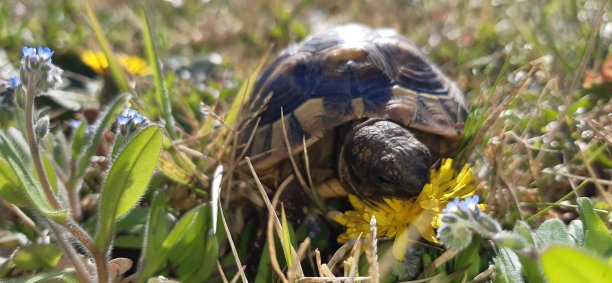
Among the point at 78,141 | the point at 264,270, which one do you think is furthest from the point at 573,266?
the point at 78,141

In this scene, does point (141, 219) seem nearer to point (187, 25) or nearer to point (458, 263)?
point (458, 263)

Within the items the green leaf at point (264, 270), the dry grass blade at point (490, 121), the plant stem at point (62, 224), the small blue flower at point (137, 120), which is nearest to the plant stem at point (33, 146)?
the plant stem at point (62, 224)

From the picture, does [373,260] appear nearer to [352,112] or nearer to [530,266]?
[530,266]

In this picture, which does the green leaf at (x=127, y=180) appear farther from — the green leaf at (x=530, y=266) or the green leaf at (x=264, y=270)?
the green leaf at (x=530, y=266)

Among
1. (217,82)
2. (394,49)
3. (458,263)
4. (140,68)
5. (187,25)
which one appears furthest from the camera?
(187,25)

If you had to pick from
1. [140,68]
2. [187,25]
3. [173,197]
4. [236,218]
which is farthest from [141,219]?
[187,25]

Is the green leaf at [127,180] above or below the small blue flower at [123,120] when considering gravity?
below
